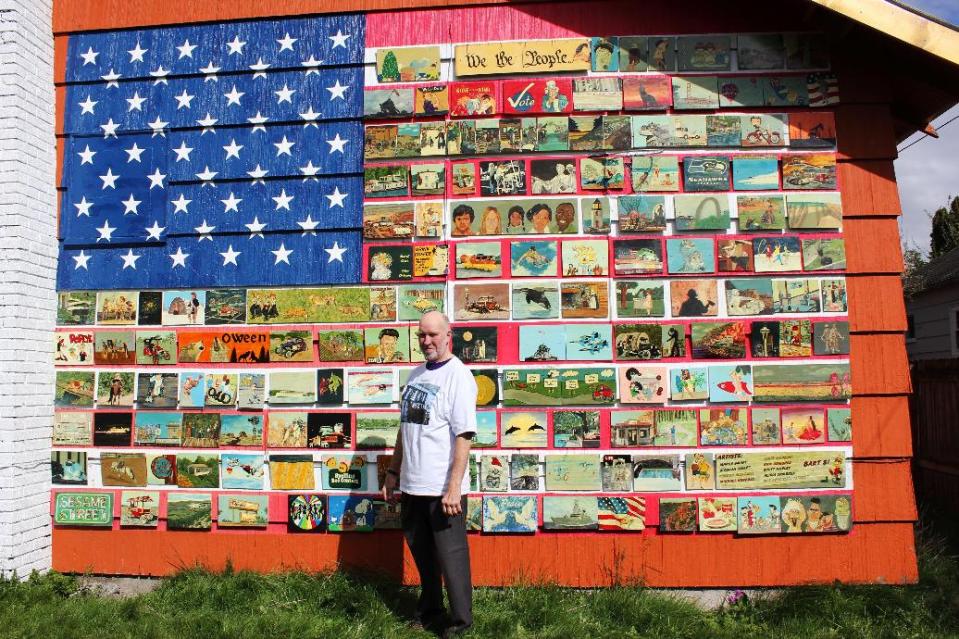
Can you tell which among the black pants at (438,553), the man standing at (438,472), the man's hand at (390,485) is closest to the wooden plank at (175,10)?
the man standing at (438,472)

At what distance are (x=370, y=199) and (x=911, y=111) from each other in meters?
4.73

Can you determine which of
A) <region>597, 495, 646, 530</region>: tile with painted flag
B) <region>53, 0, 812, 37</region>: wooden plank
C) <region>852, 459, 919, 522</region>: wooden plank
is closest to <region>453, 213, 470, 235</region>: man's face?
<region>53, 0, 812, 37</region>: wooden plank

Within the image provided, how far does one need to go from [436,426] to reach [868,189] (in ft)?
12.7

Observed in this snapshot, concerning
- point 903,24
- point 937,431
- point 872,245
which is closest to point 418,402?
point 872,245

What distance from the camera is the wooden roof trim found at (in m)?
4.36

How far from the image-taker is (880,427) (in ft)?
15.5

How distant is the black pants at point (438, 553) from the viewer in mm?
3887

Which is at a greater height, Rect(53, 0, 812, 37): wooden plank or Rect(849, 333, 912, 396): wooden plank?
Rect(53, 0, 812, 37): wooden plank

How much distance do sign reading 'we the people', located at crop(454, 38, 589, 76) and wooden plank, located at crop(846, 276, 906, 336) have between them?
9.16 ft

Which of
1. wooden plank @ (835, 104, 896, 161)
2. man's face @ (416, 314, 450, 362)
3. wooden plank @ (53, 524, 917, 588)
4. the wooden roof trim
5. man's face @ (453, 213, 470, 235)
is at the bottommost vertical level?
wooden plank @ (53, 524, 917, 588)

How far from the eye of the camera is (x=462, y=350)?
4871mm

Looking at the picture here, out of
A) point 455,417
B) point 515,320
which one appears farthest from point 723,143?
point 455,417

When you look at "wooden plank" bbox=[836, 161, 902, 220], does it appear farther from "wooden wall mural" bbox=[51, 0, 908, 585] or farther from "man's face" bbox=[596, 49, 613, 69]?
"man's face" bbox=[596, 49, 613, 69]

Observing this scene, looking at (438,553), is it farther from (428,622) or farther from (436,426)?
(436,426)
